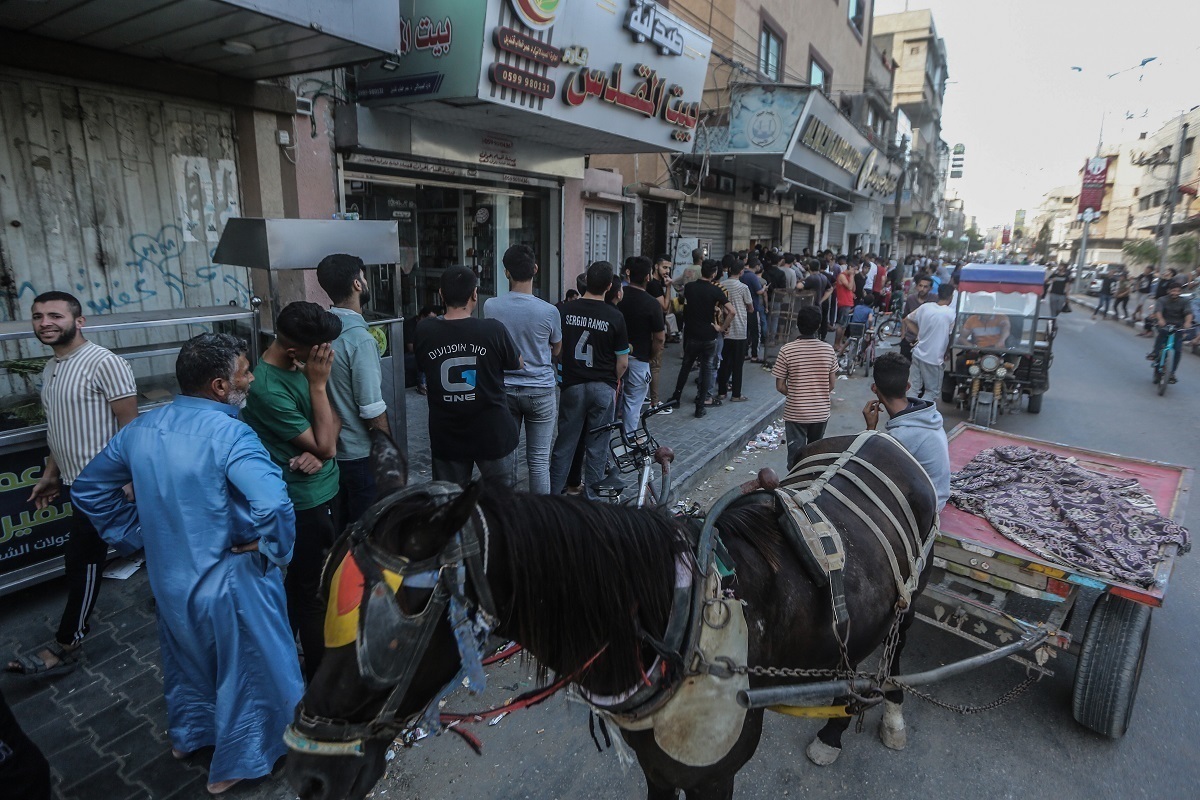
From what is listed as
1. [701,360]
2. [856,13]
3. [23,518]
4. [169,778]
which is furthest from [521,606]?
[856,13]

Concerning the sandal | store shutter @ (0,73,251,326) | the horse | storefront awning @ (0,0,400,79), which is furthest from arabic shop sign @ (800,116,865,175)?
the sandal

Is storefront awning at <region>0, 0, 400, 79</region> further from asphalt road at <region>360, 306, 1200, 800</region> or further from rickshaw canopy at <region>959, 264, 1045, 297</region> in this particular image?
rickshaw canopy at <region>959, 264, 1045, 297</region>

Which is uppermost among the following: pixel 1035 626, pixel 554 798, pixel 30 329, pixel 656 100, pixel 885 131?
pixel 885 131

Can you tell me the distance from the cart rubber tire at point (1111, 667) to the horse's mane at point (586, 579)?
8.41 feet

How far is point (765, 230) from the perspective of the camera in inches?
773

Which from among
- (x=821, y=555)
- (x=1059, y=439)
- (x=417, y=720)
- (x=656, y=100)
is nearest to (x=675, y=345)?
(x=656, y=100)

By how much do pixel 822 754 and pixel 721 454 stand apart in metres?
4.16

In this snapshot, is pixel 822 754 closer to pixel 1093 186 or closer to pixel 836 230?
pixel 836 230

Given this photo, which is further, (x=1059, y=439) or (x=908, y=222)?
(x=908, y=222)

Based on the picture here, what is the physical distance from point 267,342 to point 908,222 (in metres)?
46.5

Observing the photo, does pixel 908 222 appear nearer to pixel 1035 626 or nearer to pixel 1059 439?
pixel 1059 439

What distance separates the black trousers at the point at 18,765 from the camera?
6.61ft

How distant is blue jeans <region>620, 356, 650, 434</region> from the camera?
262 inches

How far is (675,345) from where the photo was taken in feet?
42.5
